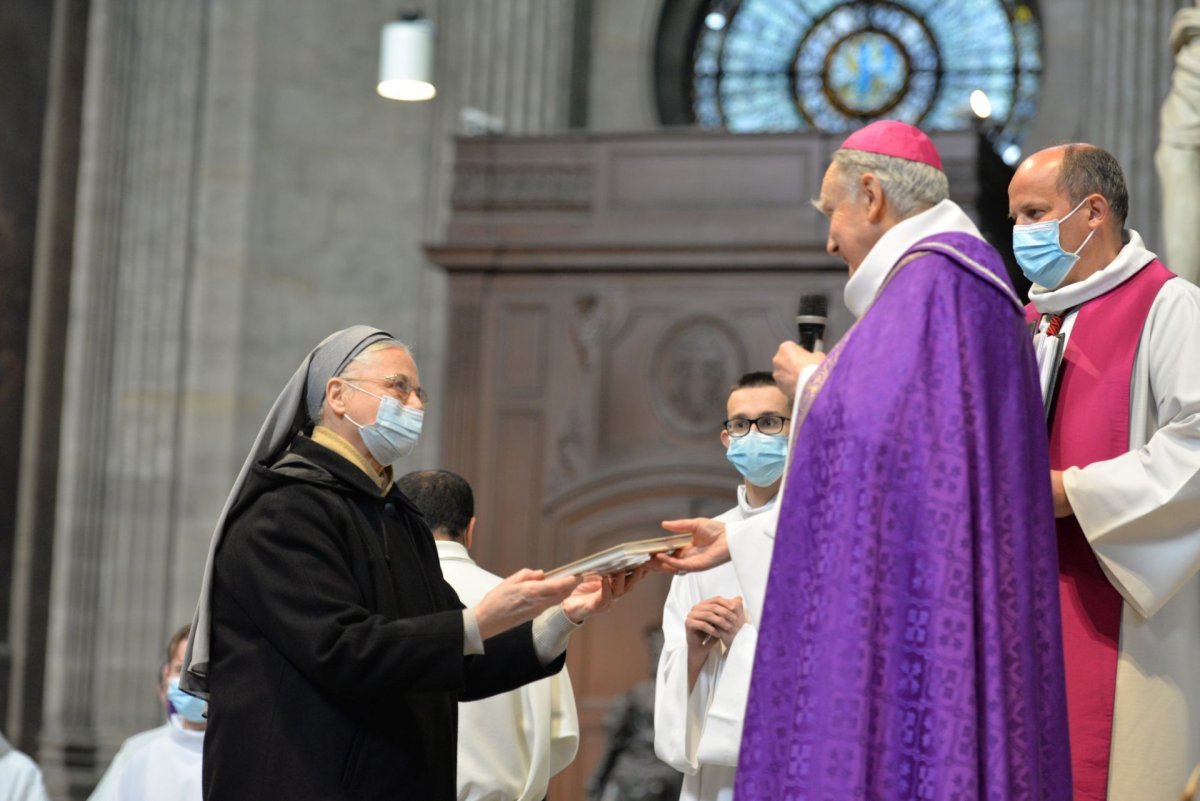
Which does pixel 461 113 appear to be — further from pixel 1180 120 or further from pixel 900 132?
pixel 900 132

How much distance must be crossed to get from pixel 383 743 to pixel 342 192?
1013 cm

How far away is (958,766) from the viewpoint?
303cm

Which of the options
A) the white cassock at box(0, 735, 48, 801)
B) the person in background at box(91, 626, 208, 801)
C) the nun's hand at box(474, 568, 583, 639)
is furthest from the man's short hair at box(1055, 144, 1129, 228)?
the white cassock at box(0, 735, 48, 801)

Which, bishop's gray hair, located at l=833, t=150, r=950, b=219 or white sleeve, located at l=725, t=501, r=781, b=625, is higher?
bishop's gray hair, located at l=833, t=150, r=950, b=219

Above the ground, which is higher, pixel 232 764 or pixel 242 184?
pixel 242 184

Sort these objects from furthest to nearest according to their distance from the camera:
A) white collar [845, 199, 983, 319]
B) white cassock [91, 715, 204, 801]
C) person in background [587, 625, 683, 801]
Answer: person in background [587, 625, 683, 801], white cassock [91, 715, 204, 801], white collar [845, 199, 983, 319]

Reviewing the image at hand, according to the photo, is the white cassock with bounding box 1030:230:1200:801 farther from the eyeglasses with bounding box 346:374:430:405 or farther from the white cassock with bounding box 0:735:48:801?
the white cassock with bounding box 0:735:48:801

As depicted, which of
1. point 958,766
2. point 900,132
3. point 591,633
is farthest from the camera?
point 591,633

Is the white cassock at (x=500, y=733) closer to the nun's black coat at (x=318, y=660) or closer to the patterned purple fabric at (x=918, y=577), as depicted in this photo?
the nun's black coat at (x=318, y=660)

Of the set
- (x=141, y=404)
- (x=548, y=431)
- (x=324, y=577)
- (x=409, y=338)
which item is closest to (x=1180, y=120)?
(x=548, y=431)

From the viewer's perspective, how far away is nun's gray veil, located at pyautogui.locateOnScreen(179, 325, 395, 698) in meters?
3.76

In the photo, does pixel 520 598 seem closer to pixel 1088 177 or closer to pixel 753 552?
pixel 753 552

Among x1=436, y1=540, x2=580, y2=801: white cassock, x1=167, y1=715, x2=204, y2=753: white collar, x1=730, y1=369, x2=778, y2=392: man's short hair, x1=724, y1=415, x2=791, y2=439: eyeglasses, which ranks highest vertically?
x1=730, y1=369, x2=778, y2=392: man's short hair

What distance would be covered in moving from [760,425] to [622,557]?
1.13 m
